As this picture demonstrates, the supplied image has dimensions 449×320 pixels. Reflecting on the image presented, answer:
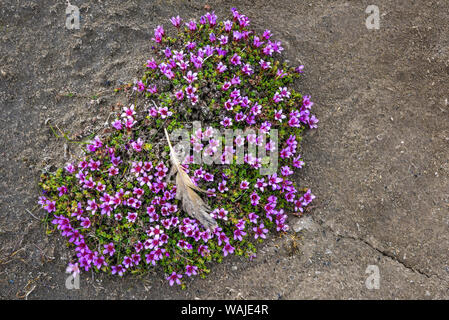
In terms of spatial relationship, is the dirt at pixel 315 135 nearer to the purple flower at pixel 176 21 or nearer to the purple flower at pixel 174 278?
the purple flower at pixel 174 278

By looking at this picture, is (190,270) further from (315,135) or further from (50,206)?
(315,135)

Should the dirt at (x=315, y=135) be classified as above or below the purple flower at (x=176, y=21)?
below

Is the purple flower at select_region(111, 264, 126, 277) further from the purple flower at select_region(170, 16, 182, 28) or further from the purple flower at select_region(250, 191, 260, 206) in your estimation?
the purple flower at select_region(170, 16, 182, 28)

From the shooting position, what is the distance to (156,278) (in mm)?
3984

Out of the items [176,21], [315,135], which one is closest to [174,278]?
[315,135]

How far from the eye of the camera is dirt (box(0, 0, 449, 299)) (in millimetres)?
3998

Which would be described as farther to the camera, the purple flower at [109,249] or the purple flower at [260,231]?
the purple flower at [260,231]

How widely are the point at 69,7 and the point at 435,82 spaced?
5.07 m

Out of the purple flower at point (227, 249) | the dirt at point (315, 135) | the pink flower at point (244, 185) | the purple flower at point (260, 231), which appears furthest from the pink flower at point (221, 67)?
the purple flower at point (227, 249)

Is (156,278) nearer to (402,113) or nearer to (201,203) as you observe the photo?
(201,203)

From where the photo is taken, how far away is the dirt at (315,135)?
3998 millimetres

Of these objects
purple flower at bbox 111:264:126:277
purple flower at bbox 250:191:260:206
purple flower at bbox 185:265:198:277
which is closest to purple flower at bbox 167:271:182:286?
purple flower at bbox 185:265:198:277

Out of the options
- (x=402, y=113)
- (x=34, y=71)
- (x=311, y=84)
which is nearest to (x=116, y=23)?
(x=34, y=71)

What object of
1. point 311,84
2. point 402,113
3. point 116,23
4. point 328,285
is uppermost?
point 116,23
